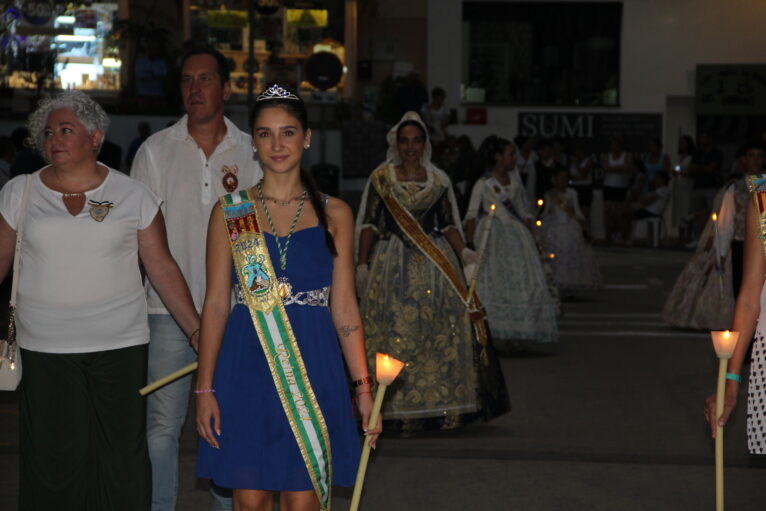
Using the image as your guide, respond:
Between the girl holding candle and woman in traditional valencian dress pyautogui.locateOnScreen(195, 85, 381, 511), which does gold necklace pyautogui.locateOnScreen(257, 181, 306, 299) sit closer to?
woman in traditional valencian dress pyautogui.locateOnScreen(195, 85, 381, 511)

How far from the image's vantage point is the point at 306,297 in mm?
4457

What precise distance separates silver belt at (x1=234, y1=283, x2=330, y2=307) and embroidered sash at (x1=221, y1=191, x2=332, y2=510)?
0.11ft

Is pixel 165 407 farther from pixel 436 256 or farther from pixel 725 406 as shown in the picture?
pixel 436 256

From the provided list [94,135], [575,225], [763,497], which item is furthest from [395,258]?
[575,225]

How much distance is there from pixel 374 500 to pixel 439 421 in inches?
69.0

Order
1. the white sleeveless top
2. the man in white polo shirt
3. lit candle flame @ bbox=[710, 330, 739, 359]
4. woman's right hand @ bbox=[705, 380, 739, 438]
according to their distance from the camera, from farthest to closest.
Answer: the man in white polo shirt → the white sleeveless top → woman's right hand @ bbox=[705, 380, 739, 438] → lit candle flame @ bbox=[710, 330, 739, 359]

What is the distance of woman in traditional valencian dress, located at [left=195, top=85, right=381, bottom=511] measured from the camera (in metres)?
4.34

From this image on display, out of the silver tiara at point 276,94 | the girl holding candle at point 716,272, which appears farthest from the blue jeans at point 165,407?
the girl holding candle at point 716,272

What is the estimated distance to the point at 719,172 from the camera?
26469 millimetres

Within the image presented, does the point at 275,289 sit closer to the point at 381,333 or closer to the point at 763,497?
the point at 763,497

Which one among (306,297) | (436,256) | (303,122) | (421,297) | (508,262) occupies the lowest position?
(508,262)

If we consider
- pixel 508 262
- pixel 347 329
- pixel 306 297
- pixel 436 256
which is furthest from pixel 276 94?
pixel 508 262

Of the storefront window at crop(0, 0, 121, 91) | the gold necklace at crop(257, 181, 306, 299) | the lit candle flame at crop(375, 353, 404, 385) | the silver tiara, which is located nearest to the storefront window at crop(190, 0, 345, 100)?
the storefront window at crop(0, 0, 121, 91)

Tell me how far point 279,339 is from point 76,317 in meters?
0.94
